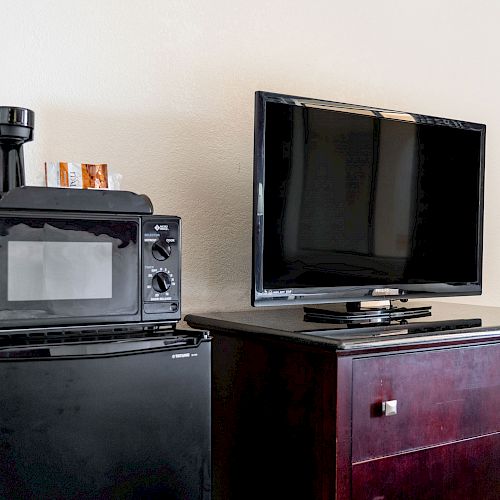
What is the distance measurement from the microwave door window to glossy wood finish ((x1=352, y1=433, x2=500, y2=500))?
0.70 m

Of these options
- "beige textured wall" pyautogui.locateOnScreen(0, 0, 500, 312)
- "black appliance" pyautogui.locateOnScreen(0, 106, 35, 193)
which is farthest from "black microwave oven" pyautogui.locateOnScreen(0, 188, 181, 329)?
"beige textured wall" pyautogui.locateOnScreen(0, 0, 500, 312)

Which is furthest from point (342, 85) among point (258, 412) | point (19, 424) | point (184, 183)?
point (19, 424)

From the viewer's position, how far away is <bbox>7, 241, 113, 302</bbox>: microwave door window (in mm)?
1314

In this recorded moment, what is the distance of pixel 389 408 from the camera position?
1.63 metres

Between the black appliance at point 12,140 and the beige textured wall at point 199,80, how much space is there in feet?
0.78

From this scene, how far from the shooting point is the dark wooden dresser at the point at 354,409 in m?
1.56

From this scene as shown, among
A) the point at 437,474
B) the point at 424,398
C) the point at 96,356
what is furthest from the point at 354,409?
the point at 96,356

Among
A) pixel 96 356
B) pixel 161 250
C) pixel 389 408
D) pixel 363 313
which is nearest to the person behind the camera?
pixel 96 356

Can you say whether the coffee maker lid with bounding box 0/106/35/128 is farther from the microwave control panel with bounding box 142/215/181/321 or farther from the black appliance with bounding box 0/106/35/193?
the microwave control panel with bounding box 142/215/181/321

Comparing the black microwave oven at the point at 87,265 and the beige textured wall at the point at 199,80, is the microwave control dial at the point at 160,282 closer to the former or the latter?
the black microwave oven at the point at 87,265

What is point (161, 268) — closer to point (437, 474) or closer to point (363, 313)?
point (363, 313)

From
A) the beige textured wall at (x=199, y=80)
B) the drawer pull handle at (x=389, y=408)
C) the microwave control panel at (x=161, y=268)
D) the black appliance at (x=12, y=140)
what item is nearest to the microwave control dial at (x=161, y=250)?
the microwave control panel at (x=161, y=268)

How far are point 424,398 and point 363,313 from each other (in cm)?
34

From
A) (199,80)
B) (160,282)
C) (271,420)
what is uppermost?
(199,80)
